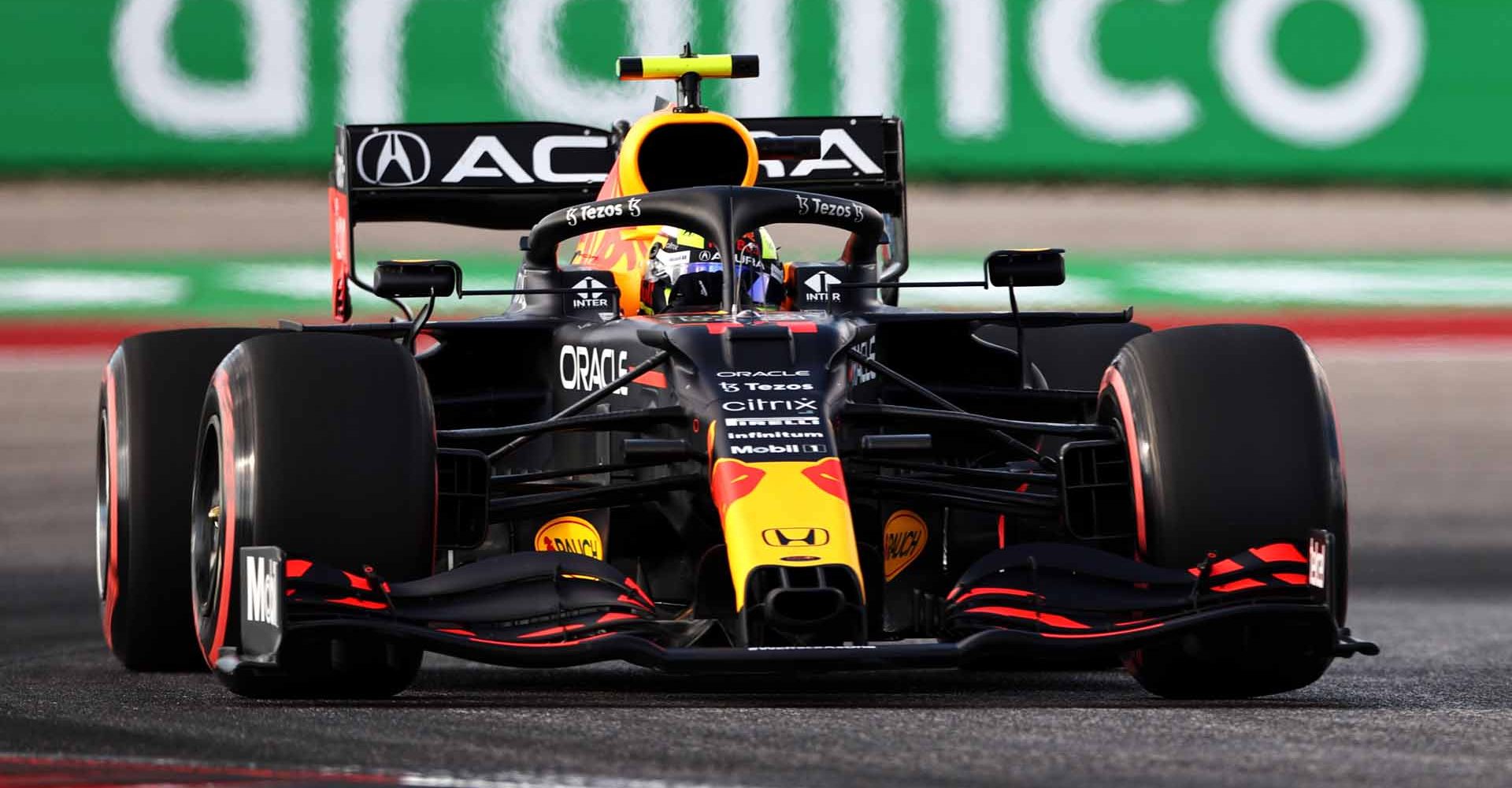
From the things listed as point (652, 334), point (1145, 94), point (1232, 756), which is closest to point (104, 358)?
point (1145, 94)

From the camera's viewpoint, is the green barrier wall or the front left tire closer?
the front left tire

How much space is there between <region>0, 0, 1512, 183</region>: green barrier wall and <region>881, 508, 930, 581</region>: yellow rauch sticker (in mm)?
12148

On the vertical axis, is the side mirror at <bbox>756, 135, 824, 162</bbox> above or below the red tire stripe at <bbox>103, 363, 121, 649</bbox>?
above

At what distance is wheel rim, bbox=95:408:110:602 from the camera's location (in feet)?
32.3

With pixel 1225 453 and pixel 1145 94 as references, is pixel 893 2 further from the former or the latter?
pixel 1225 453

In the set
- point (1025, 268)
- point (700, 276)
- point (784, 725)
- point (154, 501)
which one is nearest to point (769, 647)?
point (784, 725)

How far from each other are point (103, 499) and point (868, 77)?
41.2 feet

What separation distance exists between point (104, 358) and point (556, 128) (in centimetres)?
892

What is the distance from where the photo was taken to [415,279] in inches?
357

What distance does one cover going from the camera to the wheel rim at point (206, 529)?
8.15m

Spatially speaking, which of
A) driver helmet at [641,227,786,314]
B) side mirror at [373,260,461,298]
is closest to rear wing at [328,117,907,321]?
driver helmet at [641,227,786,314]

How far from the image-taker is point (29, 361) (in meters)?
19.9

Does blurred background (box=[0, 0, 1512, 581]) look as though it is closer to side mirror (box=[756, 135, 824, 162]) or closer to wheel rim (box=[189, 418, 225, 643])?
side mirror (box=[756, 135, 824, 162])

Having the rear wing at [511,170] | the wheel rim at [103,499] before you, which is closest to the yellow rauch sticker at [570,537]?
the wheel rim at [103,499]
